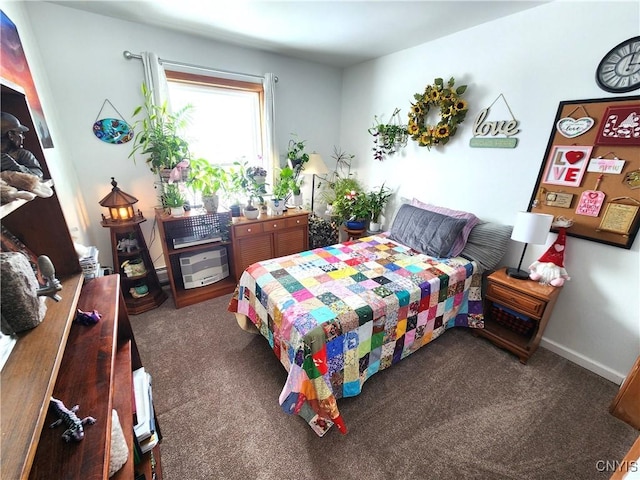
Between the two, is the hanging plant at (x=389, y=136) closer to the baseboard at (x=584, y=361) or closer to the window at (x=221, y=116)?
the window at (x=221, y=116)

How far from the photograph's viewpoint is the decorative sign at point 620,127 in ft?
4.99

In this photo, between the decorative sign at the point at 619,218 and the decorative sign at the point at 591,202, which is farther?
the decorative sign at the point at 591,202

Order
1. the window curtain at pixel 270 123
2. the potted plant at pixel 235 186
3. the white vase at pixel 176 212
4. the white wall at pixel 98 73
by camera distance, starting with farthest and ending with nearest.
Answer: the window curtain at pixel 270 123 < the potted plant at pixel 235 186 < the white vase at pixel 176 212 < the white wall at pixel 98 73

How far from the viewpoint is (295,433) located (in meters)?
1.40

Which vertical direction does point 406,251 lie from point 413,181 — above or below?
below

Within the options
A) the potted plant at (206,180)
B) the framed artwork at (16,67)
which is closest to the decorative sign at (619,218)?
the potted plant at (206,180)

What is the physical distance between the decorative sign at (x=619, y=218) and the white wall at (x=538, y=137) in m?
0.11

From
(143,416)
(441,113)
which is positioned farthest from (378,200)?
(143,416)

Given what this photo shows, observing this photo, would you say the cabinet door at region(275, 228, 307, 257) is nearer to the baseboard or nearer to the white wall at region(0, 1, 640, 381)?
the white wall at region(0, 1, 640, 381)

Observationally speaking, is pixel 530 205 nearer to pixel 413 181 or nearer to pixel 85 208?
pixel 413 181

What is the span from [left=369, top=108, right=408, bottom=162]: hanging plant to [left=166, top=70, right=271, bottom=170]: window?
4.37 feet

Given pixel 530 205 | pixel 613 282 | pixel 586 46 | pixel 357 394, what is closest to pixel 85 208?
pixel 357 394

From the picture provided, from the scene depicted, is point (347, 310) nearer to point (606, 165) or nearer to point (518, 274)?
point (518, 274)

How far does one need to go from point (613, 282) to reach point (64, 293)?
292 cm
